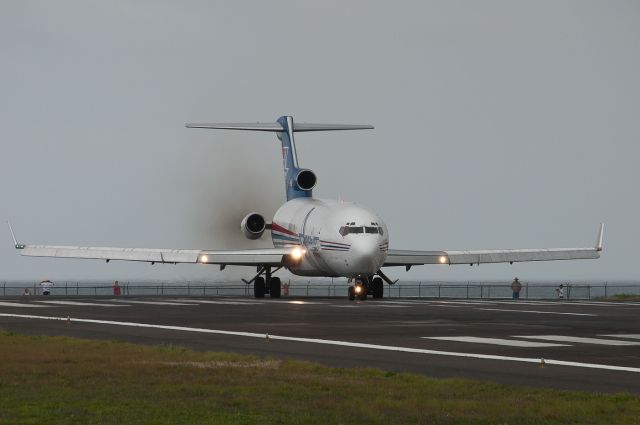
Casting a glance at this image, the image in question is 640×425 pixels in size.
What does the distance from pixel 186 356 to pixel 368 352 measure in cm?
371

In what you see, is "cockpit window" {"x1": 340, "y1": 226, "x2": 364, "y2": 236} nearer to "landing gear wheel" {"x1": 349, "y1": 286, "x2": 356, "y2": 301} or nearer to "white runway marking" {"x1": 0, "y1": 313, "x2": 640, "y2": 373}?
"landing gear wheel" {"x1": 349, "y1": 286, "x2": 356, "y2": 301}

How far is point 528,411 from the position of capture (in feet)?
50.1

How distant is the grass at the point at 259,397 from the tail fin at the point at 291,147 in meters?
46.5

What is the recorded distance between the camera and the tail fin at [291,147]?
68062 mm

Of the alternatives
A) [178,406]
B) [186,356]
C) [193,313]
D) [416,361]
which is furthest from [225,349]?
[193,313]

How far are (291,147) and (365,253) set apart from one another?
19.4m

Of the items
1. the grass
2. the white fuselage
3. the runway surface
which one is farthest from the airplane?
the grass

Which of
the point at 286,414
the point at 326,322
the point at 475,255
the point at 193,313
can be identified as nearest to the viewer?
the point at 286,414

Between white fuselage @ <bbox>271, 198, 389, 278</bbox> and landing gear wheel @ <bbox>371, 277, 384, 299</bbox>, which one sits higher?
white fuselage @ <bbox>271, 198, 389, 278</bbox>

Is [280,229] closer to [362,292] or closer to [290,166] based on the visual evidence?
[290,166]

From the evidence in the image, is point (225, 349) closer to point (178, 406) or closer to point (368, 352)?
point (368, 352)

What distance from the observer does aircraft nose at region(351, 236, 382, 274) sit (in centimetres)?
5400

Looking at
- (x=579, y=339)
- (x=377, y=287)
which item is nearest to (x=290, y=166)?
(x=377, y=287)

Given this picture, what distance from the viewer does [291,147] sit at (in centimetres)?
7212
